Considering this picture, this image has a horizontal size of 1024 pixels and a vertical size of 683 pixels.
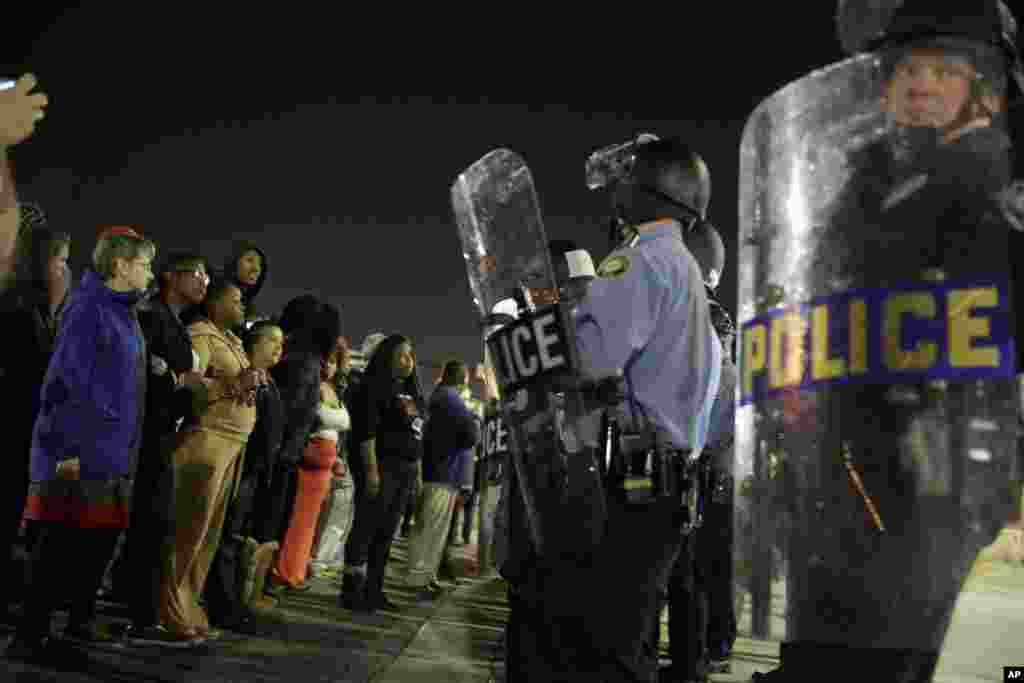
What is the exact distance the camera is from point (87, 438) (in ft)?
11.8

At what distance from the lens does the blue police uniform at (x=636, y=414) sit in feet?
7.27

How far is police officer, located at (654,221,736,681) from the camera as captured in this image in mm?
3986

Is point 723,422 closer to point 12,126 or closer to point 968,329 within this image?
point 968,329

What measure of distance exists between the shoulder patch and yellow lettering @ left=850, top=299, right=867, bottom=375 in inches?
32.2

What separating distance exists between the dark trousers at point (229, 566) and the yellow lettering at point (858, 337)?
3726 mm

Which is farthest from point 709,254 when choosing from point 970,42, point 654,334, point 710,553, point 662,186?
point 970,42

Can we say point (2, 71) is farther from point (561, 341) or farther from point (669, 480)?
point (669, 480)

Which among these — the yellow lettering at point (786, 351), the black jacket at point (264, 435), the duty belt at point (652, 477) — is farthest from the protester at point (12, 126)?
the black jacket at point (264, 435)

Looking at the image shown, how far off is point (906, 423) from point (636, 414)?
89 centimetres

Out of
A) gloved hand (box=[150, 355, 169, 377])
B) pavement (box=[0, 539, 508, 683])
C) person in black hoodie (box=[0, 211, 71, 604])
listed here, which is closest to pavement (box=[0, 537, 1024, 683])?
pavement (box=[0, 539, 508, 683])

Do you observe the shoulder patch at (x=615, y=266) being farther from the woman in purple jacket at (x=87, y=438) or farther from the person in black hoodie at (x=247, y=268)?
the person in black hoodie at (x=247, y=268)

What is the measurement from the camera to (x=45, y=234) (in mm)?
4516

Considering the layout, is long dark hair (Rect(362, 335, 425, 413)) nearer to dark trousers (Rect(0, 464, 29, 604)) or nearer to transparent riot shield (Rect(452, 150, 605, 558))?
dark trousers (Rect(0, 464, 29, 604))

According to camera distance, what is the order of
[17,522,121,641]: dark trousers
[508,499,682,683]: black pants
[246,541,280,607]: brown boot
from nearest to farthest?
[508,499,682,683]: black pants
[17,522,121,641]: dark trousers
[246,541,280,607]: brown boot
